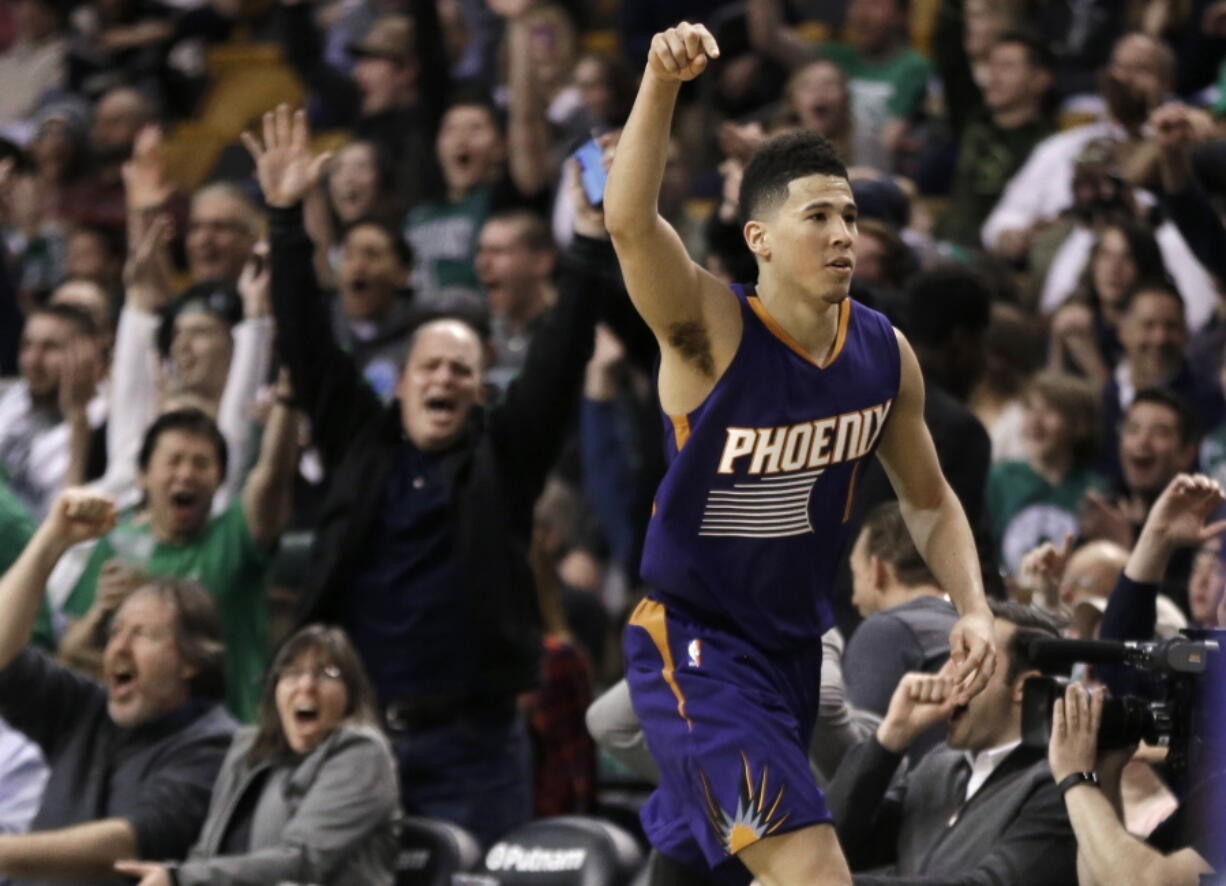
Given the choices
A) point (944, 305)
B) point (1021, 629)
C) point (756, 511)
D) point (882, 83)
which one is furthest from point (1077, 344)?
point (756, 511)

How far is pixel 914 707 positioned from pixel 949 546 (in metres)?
0.35

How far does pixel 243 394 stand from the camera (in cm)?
701

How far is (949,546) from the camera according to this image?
416 centimetres

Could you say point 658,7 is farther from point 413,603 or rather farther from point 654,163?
point 654,163

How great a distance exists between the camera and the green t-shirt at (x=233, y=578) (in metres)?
6.33

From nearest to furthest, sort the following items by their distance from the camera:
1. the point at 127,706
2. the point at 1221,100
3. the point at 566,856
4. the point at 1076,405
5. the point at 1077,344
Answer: the point at 566,856 → the point at 127,706 → the point at 1076,405 → the point at 1077,344 → the point at 1221,100

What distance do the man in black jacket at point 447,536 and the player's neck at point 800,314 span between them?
6.19 ft

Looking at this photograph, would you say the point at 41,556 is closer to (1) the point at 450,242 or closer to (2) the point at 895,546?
(2) the point at 895,546

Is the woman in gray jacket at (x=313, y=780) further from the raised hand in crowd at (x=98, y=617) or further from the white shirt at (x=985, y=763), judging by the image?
the white shirt at (x=985, y=763)

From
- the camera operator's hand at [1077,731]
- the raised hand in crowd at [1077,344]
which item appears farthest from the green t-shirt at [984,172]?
the camera operator's hand at [1077,731]

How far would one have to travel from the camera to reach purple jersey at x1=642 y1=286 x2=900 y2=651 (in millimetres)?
3889

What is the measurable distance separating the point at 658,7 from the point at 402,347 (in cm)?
326

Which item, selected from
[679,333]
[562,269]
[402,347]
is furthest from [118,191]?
[679,333]

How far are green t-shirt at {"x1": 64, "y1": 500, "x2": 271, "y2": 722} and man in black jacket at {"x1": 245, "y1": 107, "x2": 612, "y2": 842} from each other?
1.55ft
